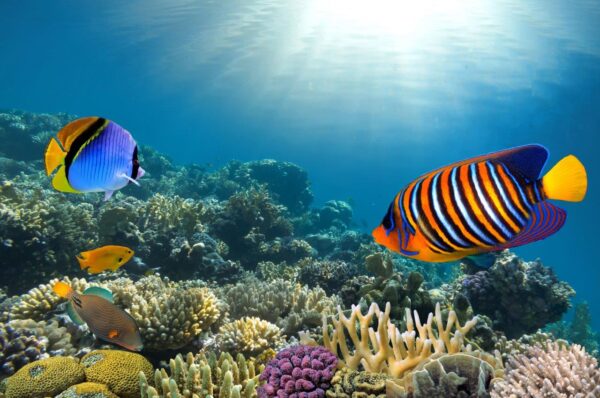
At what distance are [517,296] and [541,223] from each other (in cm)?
793

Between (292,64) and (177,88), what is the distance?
36.1 m

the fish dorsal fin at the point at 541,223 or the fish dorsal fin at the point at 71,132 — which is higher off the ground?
the fish dorsal fin at the point at 71,132

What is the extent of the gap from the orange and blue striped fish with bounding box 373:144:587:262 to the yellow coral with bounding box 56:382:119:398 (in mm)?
3302

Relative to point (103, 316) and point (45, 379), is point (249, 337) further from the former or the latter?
point (45, 379)

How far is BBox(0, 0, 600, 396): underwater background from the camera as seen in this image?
8.23 metres

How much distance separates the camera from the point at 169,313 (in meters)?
4.74

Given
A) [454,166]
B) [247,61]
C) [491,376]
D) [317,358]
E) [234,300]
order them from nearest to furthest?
1. [454,166]
2. [491,376]
3. [317,358]
4. [234,300]
5. [247,61]

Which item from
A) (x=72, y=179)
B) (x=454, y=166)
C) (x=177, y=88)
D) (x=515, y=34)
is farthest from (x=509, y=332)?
(x=177, y=88)

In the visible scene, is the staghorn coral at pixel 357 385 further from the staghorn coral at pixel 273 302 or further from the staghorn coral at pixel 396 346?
the staghorn coral at pixel 273 302

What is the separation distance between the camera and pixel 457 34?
33.7 metres

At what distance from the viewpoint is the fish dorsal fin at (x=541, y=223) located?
1499mm

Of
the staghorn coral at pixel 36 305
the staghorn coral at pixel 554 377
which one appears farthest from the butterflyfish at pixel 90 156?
the staghorn coral at pixel 36 305

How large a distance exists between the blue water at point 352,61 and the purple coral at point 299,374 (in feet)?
106

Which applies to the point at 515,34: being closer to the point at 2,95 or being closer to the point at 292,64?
the point at 292,64
